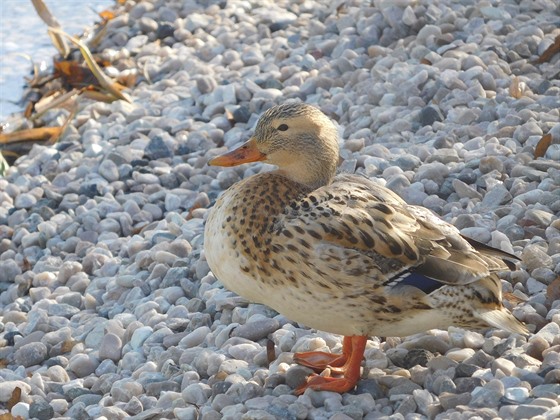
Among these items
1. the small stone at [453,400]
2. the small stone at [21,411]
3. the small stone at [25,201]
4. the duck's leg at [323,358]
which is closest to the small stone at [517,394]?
the small stone at [453,400]

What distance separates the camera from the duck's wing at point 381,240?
12.6 feet

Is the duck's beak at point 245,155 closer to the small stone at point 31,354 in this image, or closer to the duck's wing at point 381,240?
the duck's wing at point 381,240

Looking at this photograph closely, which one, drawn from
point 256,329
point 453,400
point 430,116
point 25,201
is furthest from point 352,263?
point 25,201

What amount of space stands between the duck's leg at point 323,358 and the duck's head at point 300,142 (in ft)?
2.24

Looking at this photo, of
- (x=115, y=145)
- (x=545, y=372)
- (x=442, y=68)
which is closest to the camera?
(x=545, y=372)

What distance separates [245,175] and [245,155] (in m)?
1.74

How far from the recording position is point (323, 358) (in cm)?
419

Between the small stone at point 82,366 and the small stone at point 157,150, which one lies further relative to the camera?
the small stone at point 157,150

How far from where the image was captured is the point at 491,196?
511 centimetres

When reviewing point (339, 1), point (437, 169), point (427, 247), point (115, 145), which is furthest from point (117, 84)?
point (427, 247)

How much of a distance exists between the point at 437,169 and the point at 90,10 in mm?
5657

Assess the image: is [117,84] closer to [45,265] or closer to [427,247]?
Result: [45,265]

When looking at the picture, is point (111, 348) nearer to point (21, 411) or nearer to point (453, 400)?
point (21, 411)

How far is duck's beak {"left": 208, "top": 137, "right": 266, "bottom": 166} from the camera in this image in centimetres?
438
